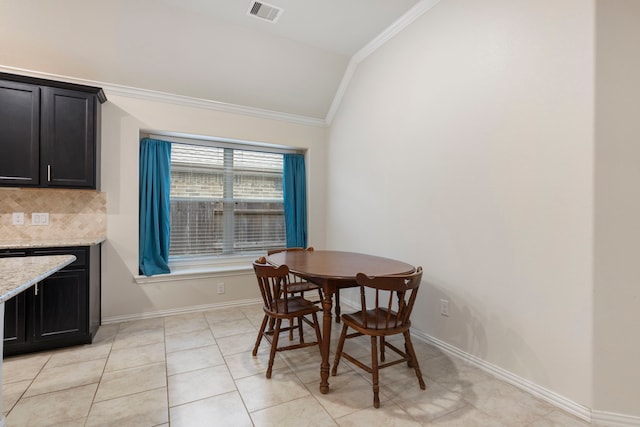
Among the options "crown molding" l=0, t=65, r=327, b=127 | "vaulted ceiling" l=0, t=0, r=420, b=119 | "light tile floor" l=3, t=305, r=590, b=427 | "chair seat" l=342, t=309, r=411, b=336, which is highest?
"vaulted ceiling" l=0, t=0, r=420, b=119

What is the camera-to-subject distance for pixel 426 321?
287 centimetres

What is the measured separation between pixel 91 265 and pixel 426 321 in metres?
3.24

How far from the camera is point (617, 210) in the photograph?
1.74 metres

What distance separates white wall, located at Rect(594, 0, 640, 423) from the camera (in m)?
1.71

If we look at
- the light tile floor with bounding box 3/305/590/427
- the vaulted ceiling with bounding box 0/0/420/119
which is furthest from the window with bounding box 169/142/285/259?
the light tile floor with bounding box 3/305/590/427

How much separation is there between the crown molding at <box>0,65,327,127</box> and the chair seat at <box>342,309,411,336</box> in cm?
298

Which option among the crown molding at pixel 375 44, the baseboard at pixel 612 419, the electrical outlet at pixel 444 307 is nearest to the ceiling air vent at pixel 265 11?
the crown molding at pixel 375 44

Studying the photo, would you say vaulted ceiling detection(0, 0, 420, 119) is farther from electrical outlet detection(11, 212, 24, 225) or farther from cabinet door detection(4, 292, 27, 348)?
cabinet door detection(4, 292, 27, 348)

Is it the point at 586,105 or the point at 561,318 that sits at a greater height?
the point at 586,105

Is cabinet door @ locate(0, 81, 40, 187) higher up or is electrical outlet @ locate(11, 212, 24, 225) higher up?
cabinet door @ locate(0, 81, 40, 187)

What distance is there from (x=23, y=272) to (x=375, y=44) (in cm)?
365

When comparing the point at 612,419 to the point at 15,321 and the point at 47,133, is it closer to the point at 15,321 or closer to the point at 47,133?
the point at 15,321

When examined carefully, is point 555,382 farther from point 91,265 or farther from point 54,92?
point 54,92

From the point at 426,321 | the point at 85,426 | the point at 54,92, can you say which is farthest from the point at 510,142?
the point at 54,92
